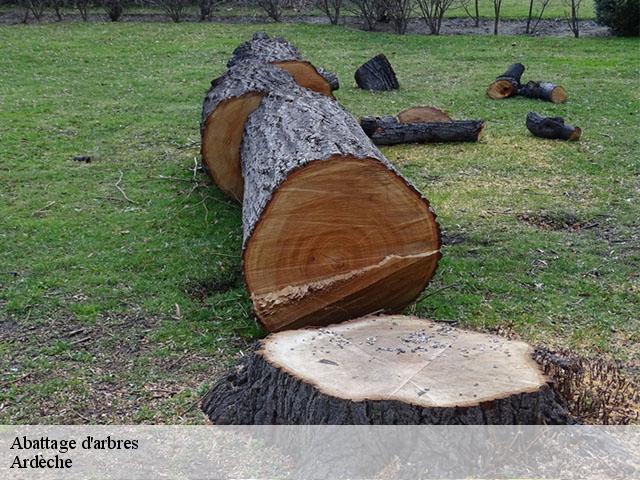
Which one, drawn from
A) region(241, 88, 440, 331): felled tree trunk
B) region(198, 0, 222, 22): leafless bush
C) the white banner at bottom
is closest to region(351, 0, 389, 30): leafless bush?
region(198, 0, 222, 22): leafless bush

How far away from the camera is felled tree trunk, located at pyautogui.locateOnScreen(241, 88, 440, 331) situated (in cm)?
455

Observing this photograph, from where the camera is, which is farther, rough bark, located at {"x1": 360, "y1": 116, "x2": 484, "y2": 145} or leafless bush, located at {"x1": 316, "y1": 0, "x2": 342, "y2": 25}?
leafless bush, located at {"x1": 316, "y1": 0, "x2": 342, "y2": 25}

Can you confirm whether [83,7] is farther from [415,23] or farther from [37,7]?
[415,23]

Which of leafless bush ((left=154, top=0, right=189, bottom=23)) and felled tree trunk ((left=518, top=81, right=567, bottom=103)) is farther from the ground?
leafless bush ((left=154, top=0, right=189, bottom=23))

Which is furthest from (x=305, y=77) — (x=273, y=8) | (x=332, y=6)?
(x=332, y=6)

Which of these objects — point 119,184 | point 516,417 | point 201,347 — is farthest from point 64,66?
point 516,417

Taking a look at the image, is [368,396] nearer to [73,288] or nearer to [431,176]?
[73,288]

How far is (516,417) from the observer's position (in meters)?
3.28

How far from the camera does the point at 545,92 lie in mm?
11172

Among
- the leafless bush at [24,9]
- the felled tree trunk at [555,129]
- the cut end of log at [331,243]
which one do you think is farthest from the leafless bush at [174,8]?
the cut end of log at [331,243]

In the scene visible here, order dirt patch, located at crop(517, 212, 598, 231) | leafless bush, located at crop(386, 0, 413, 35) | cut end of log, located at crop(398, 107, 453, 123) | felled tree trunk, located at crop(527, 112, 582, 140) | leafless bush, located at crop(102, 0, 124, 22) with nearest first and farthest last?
dirt patch, located at crop(517, 212, 598, 231) < felled tree trunk, located at crop(527, 112, 582, 140) < cut end of log, located at crop(398, 107, 453, 123) < leafless bush, located at crop(386, 0, 413, 35) < leafless bush, located at crop(102, 0, 124, 22)

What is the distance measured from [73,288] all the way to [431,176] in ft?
12.3

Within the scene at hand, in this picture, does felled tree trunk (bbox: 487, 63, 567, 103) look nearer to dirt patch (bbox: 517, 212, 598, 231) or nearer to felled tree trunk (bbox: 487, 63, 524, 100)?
felled tree trunk (bbox: 487, 63, 524, 100)

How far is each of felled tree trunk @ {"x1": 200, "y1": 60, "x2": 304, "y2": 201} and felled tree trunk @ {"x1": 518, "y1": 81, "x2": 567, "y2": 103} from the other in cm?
513
